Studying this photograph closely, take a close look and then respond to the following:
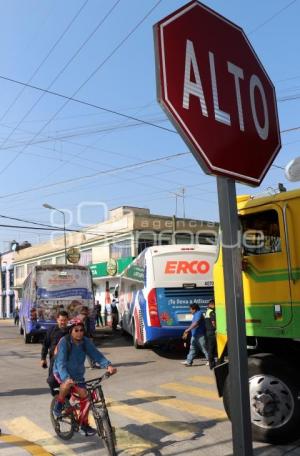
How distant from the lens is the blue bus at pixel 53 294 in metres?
20.8

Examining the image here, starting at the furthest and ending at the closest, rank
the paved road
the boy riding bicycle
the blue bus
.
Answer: the blue bus
the boy riding bicycle
the paved road

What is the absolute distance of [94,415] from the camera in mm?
5926

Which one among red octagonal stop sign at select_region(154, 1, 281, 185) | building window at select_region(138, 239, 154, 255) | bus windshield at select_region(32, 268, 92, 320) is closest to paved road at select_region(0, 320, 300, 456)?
red octagonal stop sign at select_region(154, 1, 281, 185)

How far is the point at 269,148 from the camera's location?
271 centimetres

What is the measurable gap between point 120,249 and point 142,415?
31688mm

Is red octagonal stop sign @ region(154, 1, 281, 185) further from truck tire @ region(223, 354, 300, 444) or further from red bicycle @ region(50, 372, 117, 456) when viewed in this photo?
red bicycle @ region(50, 372, 117, 456)

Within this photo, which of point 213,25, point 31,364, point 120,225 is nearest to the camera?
point 213,25

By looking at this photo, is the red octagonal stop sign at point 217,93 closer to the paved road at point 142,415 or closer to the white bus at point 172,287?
the paved road at point 142,415

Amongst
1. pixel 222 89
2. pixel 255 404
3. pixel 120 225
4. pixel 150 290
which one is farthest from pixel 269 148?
pixel 120 225

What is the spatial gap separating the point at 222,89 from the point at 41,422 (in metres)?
6.58

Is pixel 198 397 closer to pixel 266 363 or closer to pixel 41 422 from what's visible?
pixel 41 422

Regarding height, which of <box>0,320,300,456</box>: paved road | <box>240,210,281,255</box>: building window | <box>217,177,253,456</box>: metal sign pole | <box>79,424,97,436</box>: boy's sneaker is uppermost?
<box>240,210,281,255</box>: building window

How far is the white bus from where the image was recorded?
600 inches

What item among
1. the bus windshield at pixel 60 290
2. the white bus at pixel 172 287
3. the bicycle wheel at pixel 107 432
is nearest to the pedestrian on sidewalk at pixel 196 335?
the white bus at pixel 172 287
